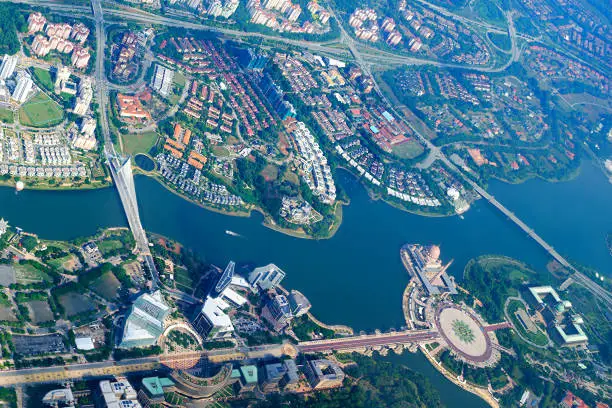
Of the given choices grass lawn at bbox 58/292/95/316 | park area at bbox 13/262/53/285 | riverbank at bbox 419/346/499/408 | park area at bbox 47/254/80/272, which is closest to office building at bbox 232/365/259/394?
grass lawn at bbox 58/292/95/316

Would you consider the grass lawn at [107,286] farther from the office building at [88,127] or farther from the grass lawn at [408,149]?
the grass lawn at [408,149]

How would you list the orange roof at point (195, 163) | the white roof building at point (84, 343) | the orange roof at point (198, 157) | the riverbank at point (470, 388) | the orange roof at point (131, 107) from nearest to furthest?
the white roof building at point (84, 343)
the riverbank at point (470, 388)
the orange roof at point (195, 163)
the orange roof at point (198, 157)
the orange roof at point (131, 107)

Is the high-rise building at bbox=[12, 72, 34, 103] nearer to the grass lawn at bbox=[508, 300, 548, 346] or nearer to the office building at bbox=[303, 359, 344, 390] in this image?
the office building at bbox=[303, 359, 344, 390]

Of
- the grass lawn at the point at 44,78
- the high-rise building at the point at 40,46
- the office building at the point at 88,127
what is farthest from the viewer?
the high-rise building at the point at 40,46

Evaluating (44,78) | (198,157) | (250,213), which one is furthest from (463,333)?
(44,78)

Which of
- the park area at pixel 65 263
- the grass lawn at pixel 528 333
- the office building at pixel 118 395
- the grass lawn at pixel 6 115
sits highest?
the grass lawn at pixel 528 333

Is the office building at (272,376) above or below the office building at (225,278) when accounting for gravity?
below

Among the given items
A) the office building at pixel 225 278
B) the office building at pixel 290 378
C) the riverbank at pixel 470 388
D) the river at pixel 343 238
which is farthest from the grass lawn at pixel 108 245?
the riverbank at pixel 470 388
